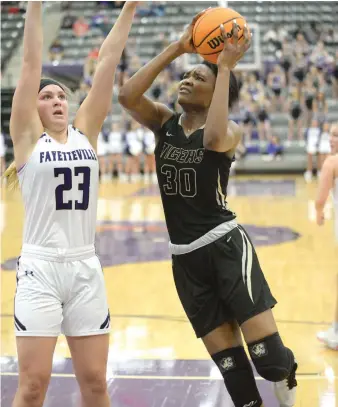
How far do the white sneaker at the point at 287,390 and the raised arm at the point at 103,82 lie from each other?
5.59 ft

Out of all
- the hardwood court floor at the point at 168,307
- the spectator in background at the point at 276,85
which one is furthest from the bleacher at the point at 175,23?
the hardwood court floor at the point at 168,307

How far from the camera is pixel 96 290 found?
3576 millimetres

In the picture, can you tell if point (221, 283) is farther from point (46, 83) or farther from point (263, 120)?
point (263, 120)

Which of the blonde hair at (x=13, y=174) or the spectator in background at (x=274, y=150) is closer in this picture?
the blonde hair at (x=13, y=174)

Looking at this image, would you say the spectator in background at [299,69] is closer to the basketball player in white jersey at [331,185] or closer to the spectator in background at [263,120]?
the spectator in background at [263,120]

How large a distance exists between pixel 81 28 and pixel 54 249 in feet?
74.2

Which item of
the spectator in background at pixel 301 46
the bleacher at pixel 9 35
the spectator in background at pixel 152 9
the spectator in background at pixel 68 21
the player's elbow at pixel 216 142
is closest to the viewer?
the player's elbow at pixel 216 142

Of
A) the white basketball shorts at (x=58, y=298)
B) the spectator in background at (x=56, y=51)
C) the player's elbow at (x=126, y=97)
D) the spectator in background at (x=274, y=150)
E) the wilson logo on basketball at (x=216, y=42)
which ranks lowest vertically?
the spectator in background at (x=274, y=150)

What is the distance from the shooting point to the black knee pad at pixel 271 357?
394 centimetres

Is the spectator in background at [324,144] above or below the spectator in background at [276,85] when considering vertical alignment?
below

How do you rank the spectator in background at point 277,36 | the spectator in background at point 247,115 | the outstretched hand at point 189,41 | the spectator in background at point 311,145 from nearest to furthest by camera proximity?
the outstretched hand at point 189,41 < the spectator in background at point 311,145 < the spectator in background at point 247,115 < the spectator in background at point 277,36

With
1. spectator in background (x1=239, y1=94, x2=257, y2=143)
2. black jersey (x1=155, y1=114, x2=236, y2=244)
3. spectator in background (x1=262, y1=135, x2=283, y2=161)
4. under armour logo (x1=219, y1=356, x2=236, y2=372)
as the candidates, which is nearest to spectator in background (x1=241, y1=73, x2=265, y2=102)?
spectator in background (x1=239, y1=94, x2=257, y2=143)

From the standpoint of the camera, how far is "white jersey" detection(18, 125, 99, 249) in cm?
353

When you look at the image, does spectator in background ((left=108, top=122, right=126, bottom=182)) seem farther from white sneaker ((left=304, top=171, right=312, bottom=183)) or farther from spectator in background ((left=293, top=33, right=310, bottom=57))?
spectator in background ((left=293, top=33, right=310, bottom=57))
